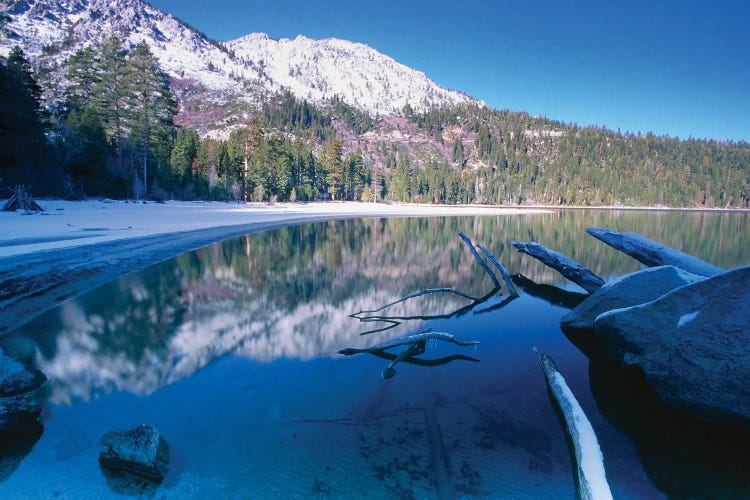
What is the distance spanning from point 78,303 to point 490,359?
838 centimetres

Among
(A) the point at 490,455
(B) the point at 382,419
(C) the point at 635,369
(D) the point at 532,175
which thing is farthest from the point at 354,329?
(D) the point at 532,175

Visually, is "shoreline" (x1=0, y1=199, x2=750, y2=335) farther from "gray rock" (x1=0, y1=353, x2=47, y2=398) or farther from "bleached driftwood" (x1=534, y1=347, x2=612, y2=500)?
"bleached driftwood" (x1=534, y1=347, x2=612, y2=500)

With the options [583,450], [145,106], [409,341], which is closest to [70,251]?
[409,341]

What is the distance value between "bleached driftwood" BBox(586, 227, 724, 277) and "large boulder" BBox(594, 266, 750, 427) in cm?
386

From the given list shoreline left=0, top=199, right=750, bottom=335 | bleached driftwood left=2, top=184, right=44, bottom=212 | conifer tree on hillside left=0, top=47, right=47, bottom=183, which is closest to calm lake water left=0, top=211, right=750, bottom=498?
shoreline left=0, top=199, right=750, bottom=335

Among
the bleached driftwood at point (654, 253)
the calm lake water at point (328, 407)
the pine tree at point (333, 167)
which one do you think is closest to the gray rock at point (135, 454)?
the calm lake water at point (328, 407)

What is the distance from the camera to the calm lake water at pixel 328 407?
3.26m

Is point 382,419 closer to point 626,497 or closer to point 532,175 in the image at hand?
point 626,497

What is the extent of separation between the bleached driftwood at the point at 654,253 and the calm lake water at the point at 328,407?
268 cm

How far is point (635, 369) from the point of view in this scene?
5.48 m

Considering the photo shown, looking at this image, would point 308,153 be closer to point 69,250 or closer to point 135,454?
point 69,250

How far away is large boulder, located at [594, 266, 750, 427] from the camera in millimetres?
3824

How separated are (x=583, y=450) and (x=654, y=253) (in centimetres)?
738

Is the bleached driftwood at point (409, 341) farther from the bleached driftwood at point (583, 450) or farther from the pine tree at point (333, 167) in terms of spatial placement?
the pine tree at point (333, 167)
